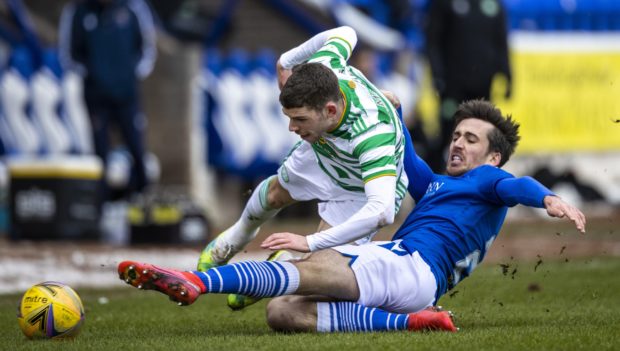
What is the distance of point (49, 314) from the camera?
716 centimetres

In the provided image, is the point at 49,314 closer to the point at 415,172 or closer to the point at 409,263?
the point at 409,263

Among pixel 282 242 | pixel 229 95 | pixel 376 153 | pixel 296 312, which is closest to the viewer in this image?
pixel 282 242

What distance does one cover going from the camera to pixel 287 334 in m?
7.34

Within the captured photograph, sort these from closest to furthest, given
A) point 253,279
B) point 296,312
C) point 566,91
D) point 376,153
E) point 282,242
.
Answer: point 282,242 < point 253,279 < point 376,153 < point 296,312 < point 566,91

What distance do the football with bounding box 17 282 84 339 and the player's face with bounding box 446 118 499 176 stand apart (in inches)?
89.3

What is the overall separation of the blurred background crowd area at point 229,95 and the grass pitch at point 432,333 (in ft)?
14.4

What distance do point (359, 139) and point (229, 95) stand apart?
38.6 feet

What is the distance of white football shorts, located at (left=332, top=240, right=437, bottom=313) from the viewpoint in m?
7.31

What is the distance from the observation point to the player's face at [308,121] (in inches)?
285

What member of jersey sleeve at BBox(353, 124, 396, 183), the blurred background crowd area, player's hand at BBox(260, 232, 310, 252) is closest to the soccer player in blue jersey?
player's hand at BBox(260, 232, 310, 252)

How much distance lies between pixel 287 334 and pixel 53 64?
1126 cm

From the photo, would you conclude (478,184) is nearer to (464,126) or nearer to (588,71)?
(464,126)

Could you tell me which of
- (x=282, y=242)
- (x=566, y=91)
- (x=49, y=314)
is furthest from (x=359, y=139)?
(x=566, y=91)

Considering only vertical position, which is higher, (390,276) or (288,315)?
(390,276)
